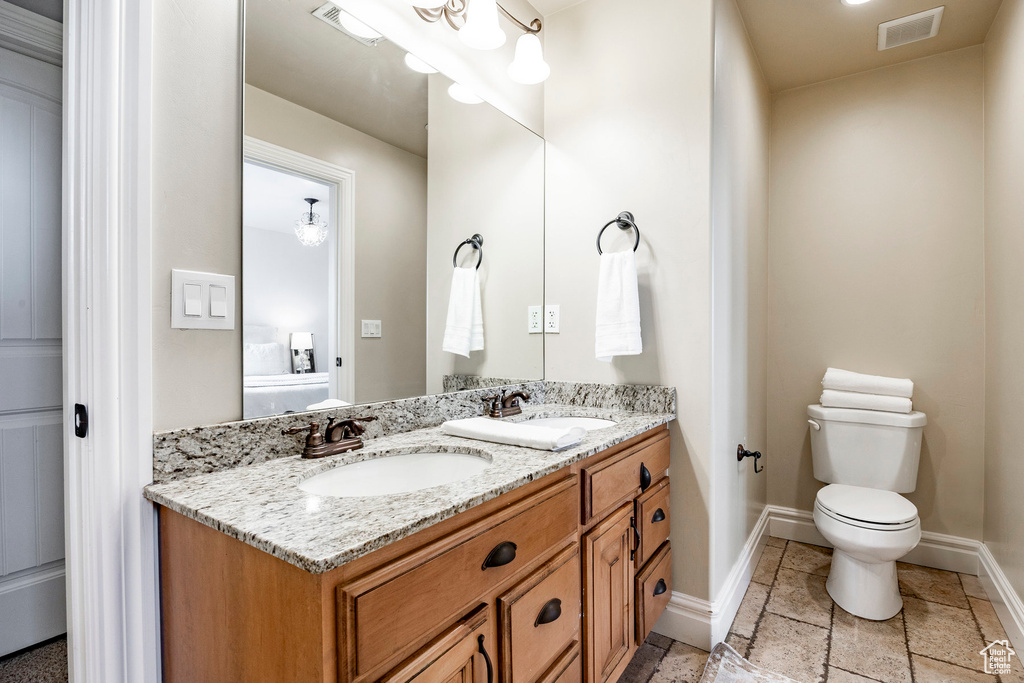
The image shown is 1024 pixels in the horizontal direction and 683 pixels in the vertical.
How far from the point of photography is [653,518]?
1.66 m

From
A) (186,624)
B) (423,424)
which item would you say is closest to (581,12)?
→ (423,424)

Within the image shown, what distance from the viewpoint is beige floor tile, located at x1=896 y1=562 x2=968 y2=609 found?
2102 mm

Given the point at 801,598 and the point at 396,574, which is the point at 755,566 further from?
the point at 396,574

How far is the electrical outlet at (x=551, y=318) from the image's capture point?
210cm

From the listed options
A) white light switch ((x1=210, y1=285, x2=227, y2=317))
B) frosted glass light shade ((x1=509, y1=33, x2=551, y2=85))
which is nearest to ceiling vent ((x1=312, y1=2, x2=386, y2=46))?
frosted glass light shade ((x1=509, y1=33, x2=551, y2=85))

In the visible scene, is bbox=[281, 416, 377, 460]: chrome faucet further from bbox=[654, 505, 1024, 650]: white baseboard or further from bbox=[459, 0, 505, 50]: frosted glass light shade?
bbox=[654, 505, 1024, 650]: white baseboard

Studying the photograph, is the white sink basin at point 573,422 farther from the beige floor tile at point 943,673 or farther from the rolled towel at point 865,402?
the rolled towel at point 865,402

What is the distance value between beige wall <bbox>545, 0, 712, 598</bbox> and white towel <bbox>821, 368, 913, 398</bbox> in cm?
115

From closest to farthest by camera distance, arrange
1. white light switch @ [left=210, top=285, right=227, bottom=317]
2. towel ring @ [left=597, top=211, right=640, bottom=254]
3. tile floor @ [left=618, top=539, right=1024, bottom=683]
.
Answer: white light switch @ [left=210, top=285, right=227, bottom=317] < tile floor @ [left=618, top=539, right=1024, bottom=683] < towel ring @ [left=597, top=211, right=640, bottom=254]

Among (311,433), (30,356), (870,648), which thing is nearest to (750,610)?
(870,648)

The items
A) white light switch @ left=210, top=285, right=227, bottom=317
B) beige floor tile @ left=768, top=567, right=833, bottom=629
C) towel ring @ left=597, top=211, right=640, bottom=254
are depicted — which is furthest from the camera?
beige floor tile @ left=768, top=567, right=833, bottom=629

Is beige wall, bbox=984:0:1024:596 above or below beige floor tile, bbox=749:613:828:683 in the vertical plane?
above

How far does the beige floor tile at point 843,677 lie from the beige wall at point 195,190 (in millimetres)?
1934

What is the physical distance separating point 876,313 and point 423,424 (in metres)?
2.37
